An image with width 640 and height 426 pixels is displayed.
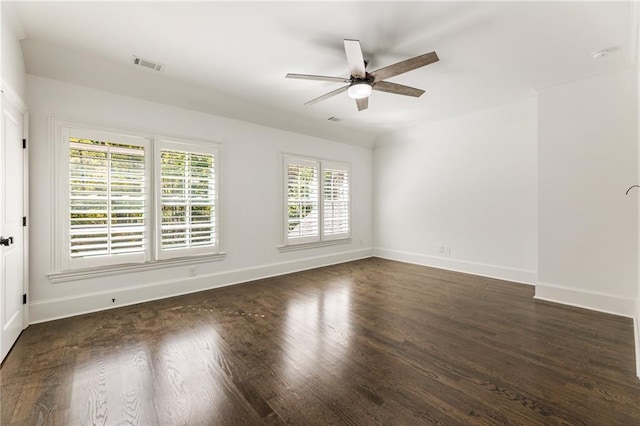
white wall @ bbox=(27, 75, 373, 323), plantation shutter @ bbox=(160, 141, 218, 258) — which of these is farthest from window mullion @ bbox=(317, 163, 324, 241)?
plantation shutter @ bbox=(160, 141, 218, 258)

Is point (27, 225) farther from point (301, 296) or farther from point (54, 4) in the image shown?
point (301, 296)

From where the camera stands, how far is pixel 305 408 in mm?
1731

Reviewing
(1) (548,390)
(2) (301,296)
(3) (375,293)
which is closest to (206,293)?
(2) (301,296)

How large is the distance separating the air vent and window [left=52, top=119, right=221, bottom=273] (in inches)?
33.7

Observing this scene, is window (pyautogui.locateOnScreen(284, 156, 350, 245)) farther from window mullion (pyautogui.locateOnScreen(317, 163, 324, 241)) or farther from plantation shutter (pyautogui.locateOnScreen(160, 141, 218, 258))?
plantation shutter (pyautogui.locateOnScreen(160, 141, 218, 258))

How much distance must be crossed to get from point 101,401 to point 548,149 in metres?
5.21

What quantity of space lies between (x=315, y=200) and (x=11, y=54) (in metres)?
4.29

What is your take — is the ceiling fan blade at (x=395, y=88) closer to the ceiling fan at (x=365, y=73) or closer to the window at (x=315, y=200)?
the ceiling fan at (x=365, y=73)

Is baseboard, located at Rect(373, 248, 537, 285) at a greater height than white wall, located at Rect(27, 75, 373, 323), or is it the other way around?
white wall, located at Rect(27, 75, 373, 323)

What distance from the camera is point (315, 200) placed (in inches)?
222

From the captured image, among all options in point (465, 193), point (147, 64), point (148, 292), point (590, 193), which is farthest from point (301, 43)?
point (465, 193)

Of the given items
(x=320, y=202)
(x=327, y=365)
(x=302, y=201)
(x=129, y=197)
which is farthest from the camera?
(x=320, y=202)

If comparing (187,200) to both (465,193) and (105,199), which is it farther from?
(465,193)

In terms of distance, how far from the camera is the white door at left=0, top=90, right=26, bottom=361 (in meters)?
2.26
